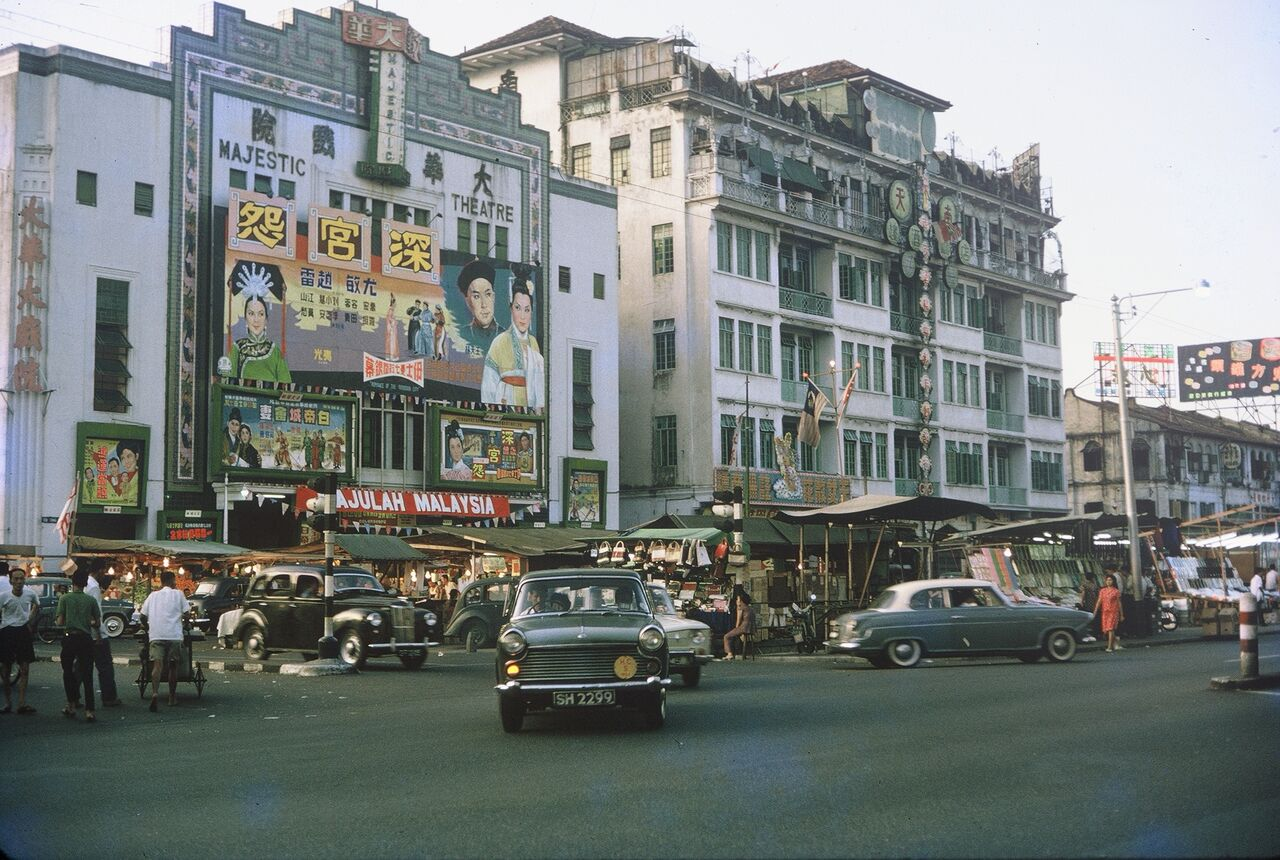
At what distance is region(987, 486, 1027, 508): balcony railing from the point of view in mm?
70688

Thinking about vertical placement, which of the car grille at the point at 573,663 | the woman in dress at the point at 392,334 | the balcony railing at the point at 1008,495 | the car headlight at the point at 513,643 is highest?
the woman in dress at the point at 392,334

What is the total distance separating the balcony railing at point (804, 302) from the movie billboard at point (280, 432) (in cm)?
1959

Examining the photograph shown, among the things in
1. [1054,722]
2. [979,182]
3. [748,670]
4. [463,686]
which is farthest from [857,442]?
[1054,722]

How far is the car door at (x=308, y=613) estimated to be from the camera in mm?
27609

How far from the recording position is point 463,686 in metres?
22.6

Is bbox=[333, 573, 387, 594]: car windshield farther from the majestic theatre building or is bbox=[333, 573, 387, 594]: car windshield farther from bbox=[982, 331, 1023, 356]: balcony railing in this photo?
bbox=[982, 331, 1023, 356]: balcony railing

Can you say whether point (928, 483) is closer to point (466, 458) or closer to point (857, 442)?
point (857, 442)

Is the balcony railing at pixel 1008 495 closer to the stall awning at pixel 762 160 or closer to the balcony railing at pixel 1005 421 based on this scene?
the balcony railing at pixel 1005 421

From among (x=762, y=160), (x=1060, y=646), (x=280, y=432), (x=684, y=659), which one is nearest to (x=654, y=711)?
(x=684, y=659)

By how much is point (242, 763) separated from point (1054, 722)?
24.9 ft

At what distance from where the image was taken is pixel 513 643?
14562 mm

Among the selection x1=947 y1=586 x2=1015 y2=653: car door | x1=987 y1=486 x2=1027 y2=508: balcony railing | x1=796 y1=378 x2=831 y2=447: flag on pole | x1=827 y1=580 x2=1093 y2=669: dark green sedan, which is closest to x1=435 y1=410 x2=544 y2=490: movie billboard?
x1=796 y1=378 x2=831 y2=447: flag on pole

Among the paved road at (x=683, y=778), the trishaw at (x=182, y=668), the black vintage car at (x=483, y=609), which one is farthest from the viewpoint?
the black vintage car at (x=483, y=609)

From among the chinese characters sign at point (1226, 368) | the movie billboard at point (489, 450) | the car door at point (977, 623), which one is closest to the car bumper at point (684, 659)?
the car door at point (977, 623)
